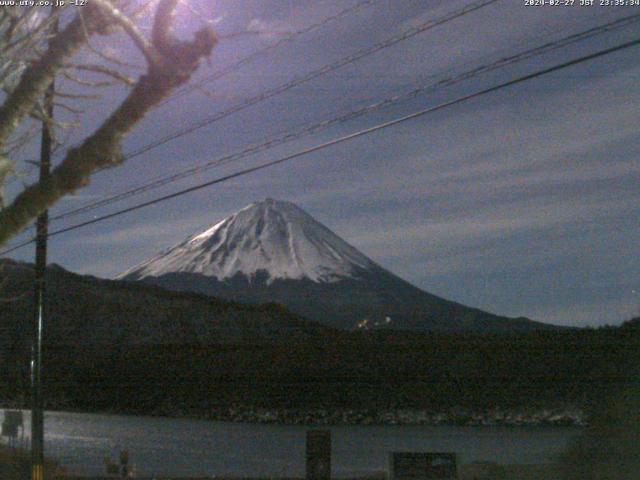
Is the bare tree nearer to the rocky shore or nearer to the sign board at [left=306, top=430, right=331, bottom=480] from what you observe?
the sign board at [left=306, top=430, right=331, bottom=480]

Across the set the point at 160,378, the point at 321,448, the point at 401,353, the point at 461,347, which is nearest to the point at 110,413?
the point at 160,378

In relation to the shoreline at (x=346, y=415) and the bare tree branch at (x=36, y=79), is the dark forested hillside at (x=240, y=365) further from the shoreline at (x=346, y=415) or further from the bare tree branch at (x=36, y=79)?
the bare tree branch at (x=36, y=79)

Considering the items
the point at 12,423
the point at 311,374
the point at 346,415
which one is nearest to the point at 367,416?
the point at 346,415

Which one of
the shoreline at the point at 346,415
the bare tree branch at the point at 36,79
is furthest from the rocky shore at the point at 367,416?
the bare tree branch at the point at 36,79

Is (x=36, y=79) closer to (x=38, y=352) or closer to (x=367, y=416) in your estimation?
(x=38, y=352)

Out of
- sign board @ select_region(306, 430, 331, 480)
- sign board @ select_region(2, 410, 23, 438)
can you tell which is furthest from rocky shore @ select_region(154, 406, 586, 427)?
sign board @ select_region(306, 430, 331, 480)
